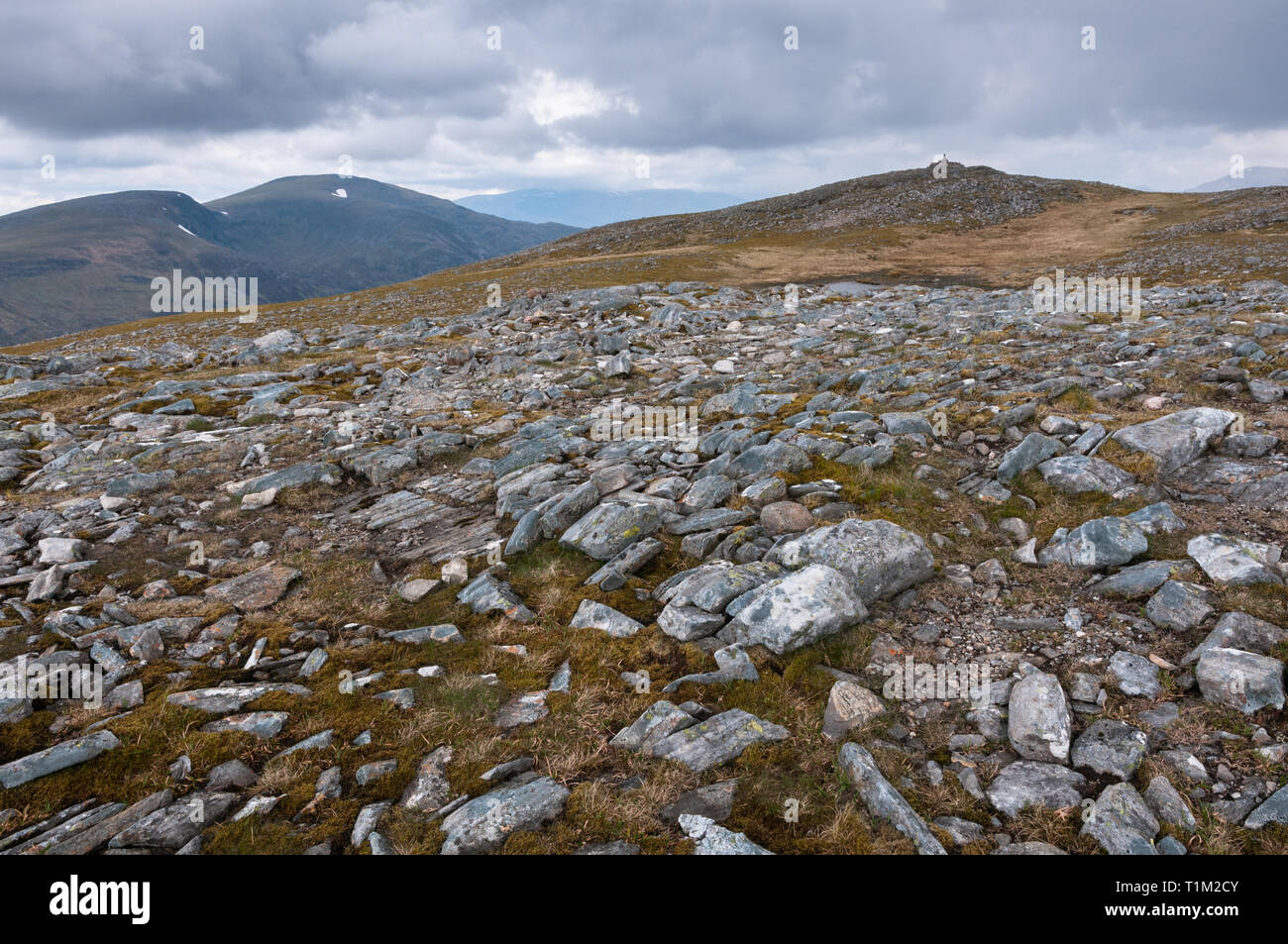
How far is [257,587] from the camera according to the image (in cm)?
1148

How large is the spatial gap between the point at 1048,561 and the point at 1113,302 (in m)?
36.2

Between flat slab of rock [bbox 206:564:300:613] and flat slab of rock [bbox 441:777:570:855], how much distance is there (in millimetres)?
6992

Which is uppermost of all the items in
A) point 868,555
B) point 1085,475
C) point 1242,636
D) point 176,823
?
point 1085,475

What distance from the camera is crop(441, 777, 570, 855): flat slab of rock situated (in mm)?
5984

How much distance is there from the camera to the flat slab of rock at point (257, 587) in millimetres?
11062

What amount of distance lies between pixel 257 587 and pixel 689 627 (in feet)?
27.4

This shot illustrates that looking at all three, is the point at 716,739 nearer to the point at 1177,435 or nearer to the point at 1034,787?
the point at 1034,787

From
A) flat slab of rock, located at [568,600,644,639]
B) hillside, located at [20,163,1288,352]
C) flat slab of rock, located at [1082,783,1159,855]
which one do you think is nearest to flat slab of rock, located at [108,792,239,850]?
flat slab of rock, located at [568,600,644,639]

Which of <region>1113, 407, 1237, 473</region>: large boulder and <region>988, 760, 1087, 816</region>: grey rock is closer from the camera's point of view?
<region>988, 760, 1087, 816</region>: grey rock

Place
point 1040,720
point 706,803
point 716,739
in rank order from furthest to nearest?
point 716,739 < point 1040,720 < point 706,803

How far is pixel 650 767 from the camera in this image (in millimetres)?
6992

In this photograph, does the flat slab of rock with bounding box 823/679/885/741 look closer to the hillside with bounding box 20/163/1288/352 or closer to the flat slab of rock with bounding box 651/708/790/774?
the flat slab of rock with bounding box 651/708/790/774

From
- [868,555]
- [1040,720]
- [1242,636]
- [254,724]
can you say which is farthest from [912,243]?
[254,724]
